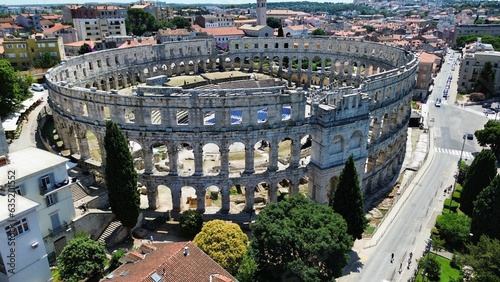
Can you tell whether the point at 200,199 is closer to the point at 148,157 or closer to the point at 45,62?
the point at 148,157

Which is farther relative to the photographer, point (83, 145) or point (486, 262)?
point (83, 145)

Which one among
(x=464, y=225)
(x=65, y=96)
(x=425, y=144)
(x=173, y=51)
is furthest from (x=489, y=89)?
(x=65, y=96)

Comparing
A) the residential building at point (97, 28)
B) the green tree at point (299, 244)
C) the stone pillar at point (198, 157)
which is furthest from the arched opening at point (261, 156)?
the residential building at point (97, 28)

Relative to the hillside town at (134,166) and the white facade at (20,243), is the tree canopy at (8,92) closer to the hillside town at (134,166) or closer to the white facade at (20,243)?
the hillside town at (134,166)

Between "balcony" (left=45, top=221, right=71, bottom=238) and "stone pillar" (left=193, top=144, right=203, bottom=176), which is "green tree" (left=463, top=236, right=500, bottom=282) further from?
"balcony" (left=45, top=221, right=71, bottom=238)

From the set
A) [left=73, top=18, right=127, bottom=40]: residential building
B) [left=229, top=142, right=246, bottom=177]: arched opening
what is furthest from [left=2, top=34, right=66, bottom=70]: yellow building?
[left=229, top=142, right=246, bottom=177]: arched opening

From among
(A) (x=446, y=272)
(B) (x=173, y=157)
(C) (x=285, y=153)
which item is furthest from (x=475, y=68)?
(B) (x=173, y=157)
